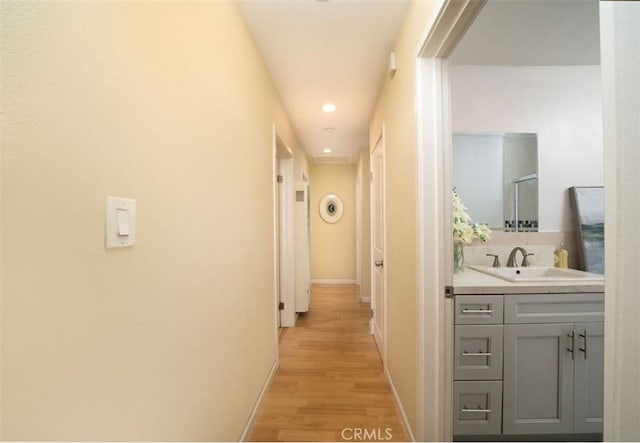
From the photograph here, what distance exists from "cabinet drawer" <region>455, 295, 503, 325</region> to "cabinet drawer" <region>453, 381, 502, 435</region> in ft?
1.14

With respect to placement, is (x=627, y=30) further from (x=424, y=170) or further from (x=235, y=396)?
(x=235, y=396)

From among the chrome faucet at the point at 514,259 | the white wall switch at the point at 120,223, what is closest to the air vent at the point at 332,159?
the chrome faucet at the point at 514,259

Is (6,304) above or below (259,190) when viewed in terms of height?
below

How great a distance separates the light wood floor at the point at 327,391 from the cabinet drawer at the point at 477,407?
0.37 m

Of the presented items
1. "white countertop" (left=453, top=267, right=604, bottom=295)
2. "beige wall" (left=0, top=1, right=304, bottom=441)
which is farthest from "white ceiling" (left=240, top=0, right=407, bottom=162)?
"white countertop" (left=453, top=267, right=604, bottom=295)

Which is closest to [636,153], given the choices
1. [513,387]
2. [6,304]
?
[6,304]

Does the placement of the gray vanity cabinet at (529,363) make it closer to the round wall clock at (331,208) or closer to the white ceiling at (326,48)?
the white ceiling at (326,48)

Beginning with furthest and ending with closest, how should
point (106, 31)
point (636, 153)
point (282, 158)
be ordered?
point (282, 158), point (106, 31), point (636, 153)

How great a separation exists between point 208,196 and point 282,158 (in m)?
2.27

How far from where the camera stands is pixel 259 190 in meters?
1.87

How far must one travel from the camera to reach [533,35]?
5.78 feet

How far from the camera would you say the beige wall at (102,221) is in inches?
18.0

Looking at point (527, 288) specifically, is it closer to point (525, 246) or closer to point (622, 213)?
point (525, 246)

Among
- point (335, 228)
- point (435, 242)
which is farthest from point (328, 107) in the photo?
point (335, 228)
